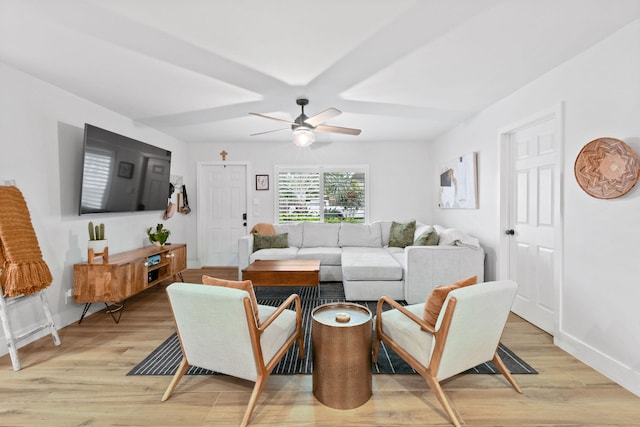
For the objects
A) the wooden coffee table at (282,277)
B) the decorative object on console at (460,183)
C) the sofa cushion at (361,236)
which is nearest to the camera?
the wooden coffee table at (282,277)

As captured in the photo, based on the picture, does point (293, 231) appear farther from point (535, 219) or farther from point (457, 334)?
point (457, 334)

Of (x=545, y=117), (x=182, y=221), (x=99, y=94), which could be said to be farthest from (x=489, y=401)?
(x=182, y=221)

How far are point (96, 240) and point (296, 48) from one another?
9.26ft

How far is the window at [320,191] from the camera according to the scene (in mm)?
5828

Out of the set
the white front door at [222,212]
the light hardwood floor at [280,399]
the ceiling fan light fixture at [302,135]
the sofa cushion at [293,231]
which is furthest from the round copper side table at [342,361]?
the white front door at [222,212]

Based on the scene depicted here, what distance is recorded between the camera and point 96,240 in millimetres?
3246

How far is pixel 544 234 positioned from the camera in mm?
2930

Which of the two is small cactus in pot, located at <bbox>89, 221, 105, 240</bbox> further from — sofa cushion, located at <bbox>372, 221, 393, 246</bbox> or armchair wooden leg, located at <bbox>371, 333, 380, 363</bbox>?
sofa cushion, located at <bbox>372, 221, 393, 246</bbox>

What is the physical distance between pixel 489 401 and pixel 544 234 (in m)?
1.76

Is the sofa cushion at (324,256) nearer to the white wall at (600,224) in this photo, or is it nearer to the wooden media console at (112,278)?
the wooden media console at (112,278)

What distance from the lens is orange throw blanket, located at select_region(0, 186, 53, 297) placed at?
2373 mm

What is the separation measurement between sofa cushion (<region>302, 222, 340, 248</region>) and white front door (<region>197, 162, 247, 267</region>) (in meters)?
1.28

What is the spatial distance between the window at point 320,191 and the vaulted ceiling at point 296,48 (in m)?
2.23

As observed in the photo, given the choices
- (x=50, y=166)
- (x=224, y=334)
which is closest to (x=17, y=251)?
(x=50, y=166)
